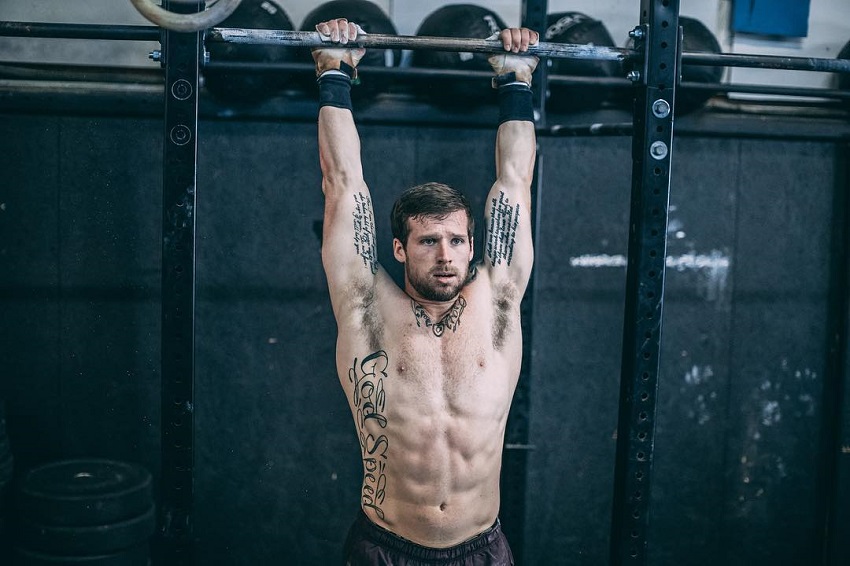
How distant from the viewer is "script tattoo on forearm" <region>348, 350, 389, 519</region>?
2.11m

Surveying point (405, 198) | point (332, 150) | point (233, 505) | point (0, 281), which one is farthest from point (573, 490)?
point (0, 281)

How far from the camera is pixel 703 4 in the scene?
341cm

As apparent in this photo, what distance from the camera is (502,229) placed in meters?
2.26

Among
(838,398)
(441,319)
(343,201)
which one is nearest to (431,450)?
(441,319)

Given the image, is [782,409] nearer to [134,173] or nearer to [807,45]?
[807,45]

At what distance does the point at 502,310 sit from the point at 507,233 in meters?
0.25

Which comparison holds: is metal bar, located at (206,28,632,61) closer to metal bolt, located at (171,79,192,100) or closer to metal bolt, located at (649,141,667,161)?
metal bolt, located at (171,79,192,100)

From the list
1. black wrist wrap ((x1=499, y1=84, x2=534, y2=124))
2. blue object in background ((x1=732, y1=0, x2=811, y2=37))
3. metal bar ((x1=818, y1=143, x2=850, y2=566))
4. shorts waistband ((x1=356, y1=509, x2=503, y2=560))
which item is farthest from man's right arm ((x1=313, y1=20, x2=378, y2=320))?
metal bar ((x1=818, y1=143, x2=850, y2=566))

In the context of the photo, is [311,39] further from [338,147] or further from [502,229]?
[502,229]

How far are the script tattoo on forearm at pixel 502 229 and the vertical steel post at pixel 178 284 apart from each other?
92 centimetres

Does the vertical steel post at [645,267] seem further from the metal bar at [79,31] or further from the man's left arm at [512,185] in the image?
the metal bar at [79,31]

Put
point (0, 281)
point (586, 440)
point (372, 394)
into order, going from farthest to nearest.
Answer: point (586, 440), point (0, 281), point (372, 394)

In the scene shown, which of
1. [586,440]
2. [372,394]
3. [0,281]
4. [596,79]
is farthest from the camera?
[586,440]

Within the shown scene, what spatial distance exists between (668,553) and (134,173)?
10.1ft
